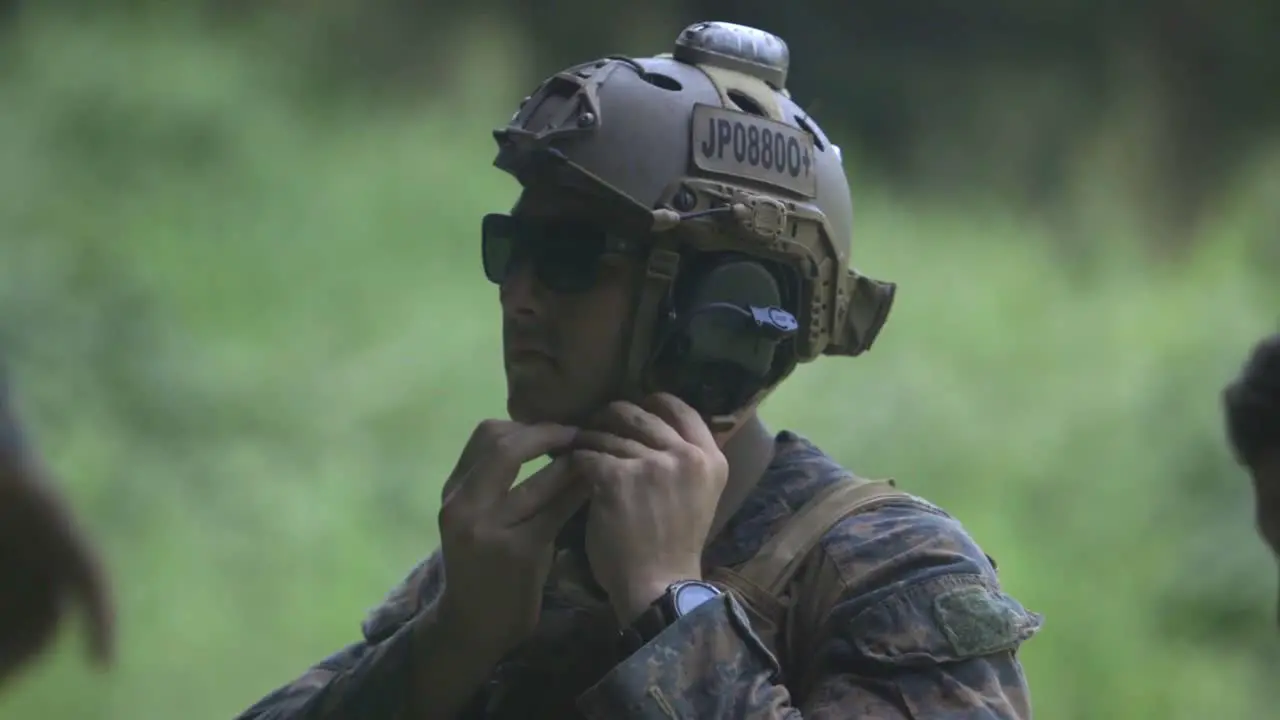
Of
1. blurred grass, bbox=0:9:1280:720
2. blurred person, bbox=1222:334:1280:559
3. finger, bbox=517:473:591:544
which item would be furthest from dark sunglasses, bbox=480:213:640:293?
blurred grass, bbox=0:9:1280:720

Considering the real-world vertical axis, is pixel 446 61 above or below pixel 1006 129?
above

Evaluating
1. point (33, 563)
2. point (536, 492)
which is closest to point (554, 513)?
point (536, 492)

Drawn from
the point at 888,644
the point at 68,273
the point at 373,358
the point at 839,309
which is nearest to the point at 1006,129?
the point at 373,358

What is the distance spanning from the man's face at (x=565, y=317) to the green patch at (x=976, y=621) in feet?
1.52

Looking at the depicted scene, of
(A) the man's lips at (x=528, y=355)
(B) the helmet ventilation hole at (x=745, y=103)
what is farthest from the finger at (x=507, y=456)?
(B) the helmet ventilation hole at (x=745, y=103)

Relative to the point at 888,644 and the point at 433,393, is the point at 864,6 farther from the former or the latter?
the point at 888,644

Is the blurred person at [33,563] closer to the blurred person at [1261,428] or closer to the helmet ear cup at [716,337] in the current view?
the helmet ear cup at [716,337]

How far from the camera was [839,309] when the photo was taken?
6.98 feet

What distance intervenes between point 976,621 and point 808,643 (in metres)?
0.19

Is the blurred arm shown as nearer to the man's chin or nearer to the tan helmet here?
the man's chin

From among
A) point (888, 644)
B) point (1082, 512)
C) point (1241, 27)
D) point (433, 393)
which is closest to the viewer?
point (888, 644)

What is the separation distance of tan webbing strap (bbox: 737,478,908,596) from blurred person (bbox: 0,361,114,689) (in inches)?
69.5

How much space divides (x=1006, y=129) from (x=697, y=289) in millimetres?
3656

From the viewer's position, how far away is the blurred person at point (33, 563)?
322 cm
